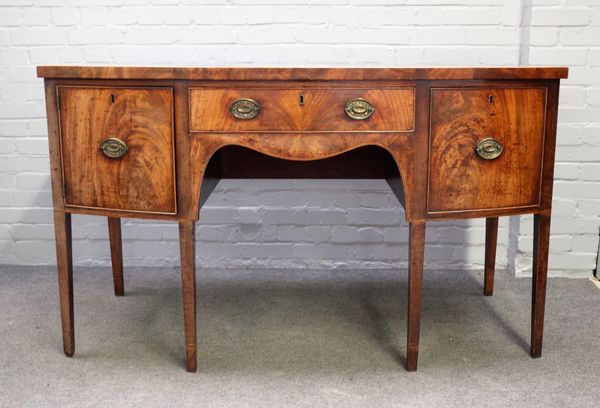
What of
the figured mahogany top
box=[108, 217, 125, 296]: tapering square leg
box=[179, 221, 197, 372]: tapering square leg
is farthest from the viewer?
box=[108, 217, 125, 296]: tapering square leg

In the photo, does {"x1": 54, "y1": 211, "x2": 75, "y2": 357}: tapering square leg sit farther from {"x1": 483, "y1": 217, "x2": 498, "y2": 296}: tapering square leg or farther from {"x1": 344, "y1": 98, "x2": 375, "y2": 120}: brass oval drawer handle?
{"x1": 483, "y1": 217, "x2": 498, "y2": 296}: tapering square leg

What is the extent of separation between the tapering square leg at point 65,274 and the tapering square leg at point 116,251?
454mm

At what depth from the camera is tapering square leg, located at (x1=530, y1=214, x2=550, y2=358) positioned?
1889mm

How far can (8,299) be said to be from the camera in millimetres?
2396

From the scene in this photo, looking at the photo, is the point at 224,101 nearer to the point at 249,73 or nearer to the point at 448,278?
the point at 249,73

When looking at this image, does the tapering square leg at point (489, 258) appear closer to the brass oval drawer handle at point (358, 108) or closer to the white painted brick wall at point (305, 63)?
the white painted brick wall at point (305, 63)

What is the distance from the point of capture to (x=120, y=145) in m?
1.78

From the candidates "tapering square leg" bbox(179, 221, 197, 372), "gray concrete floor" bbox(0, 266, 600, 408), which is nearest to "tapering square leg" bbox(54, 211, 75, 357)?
"gray concrete floor" bbox(0, 266, 600, 408)

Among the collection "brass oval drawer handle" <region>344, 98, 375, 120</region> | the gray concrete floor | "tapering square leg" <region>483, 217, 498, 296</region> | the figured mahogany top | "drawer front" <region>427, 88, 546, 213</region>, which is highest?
the figured mahogany top

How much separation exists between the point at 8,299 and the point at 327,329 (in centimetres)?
118

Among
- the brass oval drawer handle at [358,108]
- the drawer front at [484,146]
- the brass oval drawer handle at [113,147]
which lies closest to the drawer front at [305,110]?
the brass oval drawer handle at [358,108]

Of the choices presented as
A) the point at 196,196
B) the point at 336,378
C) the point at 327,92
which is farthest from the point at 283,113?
the point at 336,378

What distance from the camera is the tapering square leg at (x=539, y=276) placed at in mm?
1889

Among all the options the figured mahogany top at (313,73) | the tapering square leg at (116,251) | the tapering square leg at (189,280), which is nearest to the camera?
the figured mahogany top at (313,73)
